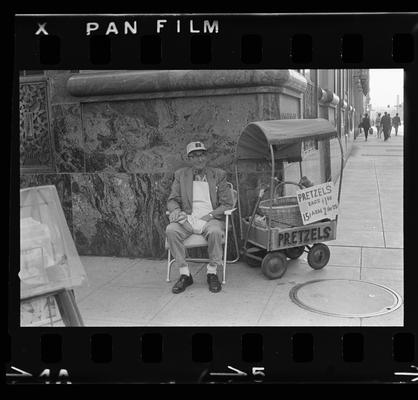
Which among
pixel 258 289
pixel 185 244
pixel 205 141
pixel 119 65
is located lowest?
pixel 258 289

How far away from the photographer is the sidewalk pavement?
460 cm

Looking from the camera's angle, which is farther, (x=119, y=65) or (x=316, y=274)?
(x=316, y=274)

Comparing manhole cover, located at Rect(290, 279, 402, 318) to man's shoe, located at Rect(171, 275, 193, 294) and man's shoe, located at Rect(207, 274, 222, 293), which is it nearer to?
man's shoe, located at Rect(207, 274, 222, 293)

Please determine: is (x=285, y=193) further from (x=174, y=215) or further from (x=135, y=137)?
(x=135, y=137)

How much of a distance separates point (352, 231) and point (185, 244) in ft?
6.94

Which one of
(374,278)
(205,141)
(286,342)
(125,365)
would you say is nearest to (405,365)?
(286,342)

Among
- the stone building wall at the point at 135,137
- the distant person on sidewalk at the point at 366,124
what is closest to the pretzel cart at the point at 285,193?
the stone building wall at the point at 135,137

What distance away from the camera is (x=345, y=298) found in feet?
16.0

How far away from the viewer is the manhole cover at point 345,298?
15.3 feet

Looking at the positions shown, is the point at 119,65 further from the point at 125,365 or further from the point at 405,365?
the point at 405,365

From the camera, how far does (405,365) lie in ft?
13.5

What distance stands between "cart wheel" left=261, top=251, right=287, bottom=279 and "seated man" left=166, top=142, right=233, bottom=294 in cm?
48

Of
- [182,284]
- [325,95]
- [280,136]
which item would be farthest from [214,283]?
[325,95]

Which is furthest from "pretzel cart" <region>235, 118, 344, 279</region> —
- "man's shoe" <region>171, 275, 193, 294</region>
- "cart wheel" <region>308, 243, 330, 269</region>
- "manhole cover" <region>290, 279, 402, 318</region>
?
"man's shoe" <region>171, 275, 193, 294</region>
